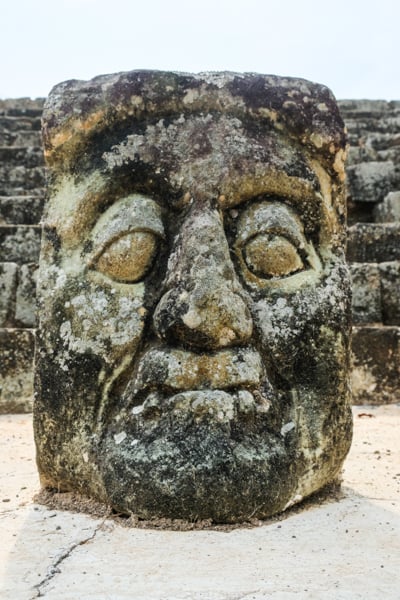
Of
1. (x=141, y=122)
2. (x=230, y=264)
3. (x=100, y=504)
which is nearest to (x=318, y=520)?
(x=100, y=504)

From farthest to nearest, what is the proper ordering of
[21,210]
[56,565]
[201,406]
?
[21,210] → [201,406] → [56,565]

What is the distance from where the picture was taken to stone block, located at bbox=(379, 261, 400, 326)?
5113 millimetres

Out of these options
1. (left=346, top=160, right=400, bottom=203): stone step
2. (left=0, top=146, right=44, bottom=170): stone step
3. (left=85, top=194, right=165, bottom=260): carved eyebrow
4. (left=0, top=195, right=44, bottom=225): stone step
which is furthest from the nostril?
(left=0, top=146, right=44, bottom=170): stone step

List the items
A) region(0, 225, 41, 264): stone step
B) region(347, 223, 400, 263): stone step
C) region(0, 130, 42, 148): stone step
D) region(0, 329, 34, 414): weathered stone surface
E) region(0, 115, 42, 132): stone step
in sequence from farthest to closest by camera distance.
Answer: region(0, 115, 42, 132): stone step
region(0, 130, 42, 148): stone step
region(0, 225, 41, 264): stone step
region(347, 223, 400, 263): stone step
region(0, 329, 34, 414): weathered stone surface

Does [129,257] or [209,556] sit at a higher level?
[129,257]

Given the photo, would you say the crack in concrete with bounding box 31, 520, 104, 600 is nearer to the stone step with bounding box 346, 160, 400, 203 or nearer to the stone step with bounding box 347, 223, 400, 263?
the stone step with bounding box 347, 223, 400, 263

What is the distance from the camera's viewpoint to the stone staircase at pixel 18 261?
458 centimetres

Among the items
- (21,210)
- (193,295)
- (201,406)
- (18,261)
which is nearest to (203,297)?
(193,295)

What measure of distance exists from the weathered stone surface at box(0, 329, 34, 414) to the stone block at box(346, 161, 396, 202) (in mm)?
3671

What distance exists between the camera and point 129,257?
7.82ft

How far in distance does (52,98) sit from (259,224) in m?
0.92

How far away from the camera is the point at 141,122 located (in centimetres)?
253

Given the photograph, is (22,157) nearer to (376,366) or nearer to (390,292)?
(390,292)

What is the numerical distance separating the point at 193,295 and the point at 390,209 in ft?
15.1
